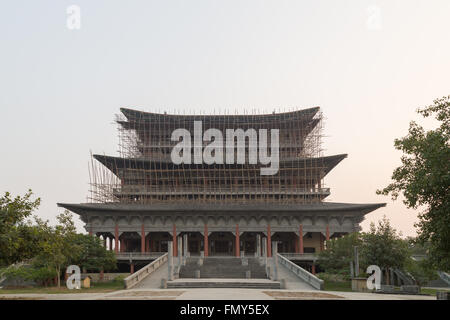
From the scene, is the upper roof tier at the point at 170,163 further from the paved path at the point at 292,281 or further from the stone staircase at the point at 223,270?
the paved path at the point at 292,281

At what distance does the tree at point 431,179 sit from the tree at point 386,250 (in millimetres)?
14665

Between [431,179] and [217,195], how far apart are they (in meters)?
47.9

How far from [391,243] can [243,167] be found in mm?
33695

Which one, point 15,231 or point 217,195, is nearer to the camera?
point 15,231

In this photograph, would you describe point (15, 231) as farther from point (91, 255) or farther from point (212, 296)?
point (91, 255)

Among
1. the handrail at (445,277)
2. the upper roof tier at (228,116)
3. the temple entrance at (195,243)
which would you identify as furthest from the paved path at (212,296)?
the upper roof tier at (228,116)

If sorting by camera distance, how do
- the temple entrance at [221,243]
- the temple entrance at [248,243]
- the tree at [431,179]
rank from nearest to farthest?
the tree at [431,179] → the temple entrance at [248,243] → the temple entrance at [221,243]

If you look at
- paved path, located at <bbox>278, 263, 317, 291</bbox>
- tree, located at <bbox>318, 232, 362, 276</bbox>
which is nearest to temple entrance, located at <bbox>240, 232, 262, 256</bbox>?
paved path, located at <bbox>278, 263, 317, 291</bbox>

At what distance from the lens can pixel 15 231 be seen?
20781 mm

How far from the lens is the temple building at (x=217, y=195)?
58656 mm

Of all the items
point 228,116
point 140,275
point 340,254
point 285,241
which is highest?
point 228,116

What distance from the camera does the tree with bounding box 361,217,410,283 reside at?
35219 mm

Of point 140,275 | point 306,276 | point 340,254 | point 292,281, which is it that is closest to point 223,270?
point 292,281
